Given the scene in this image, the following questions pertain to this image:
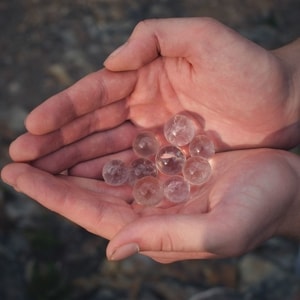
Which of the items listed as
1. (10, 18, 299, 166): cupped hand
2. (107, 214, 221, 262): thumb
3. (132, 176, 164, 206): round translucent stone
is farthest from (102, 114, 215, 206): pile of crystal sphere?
(107, 214, 221, 262): thumb

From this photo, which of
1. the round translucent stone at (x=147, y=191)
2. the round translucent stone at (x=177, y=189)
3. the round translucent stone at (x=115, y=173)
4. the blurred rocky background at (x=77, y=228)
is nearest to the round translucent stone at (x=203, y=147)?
the round translucent stone at (x=177, y=189)

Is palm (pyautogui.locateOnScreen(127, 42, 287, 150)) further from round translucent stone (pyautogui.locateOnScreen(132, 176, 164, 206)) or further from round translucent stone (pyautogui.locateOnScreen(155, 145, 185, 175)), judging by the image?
round translucent stone (pyautogui.locateOnScreen(132, 176, 164, 206))

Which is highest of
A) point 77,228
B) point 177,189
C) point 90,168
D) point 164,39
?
point 164,39

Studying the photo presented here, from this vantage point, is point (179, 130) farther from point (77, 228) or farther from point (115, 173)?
point (77, 228)

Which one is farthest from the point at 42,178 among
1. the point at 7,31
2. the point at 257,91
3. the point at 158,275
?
the point at 7,31

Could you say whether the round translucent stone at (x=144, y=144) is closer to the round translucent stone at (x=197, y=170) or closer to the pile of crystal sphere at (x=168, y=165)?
the pile of crystal sphere at (x=168, y=165)

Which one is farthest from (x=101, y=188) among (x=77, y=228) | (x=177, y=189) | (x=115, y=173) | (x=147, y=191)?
(x=77, y=228)
